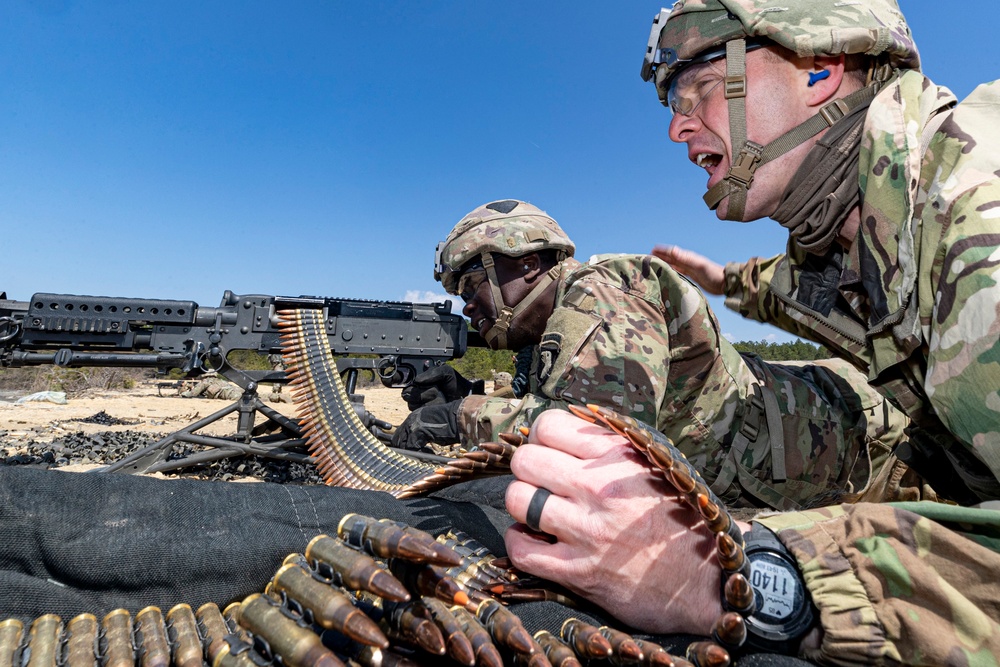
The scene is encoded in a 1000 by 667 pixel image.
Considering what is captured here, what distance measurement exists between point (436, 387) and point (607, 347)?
3.51 metres

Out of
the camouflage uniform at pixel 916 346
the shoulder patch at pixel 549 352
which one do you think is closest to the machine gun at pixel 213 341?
the shoulder patch at pixel 549 352

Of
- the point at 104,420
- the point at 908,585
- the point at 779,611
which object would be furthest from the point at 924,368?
the point at 104,420

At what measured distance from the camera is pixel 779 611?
3.05 feet

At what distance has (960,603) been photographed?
A: 2.73 feet

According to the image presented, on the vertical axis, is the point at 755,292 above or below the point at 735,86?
below

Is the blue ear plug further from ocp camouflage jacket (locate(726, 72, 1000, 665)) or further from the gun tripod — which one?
the gun tripod

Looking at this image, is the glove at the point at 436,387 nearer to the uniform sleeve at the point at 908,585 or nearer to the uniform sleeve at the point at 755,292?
the uniform sleeve at the point at 755,292

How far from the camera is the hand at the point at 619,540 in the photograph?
1.02m

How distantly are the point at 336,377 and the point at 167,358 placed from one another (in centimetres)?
165

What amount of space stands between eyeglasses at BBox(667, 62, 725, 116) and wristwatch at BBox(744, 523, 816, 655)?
5.92 feet

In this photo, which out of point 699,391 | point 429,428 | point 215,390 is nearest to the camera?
point 699,391

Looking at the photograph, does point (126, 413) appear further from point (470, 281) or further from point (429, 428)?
point (470, 281)

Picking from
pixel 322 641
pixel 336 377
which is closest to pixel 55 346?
pixel 336 377

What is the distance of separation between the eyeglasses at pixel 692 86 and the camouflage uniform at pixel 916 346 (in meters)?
0.12
